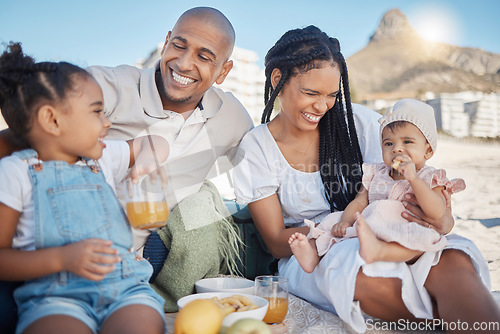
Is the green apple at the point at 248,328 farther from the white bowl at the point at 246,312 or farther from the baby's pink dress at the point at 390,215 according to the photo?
the baby's pink dress at the point at 390,215

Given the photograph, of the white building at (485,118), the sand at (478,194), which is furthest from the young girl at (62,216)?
the white building at (485,118)

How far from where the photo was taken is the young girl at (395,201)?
2205mm

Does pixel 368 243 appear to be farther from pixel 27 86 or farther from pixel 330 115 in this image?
pixel 27 86

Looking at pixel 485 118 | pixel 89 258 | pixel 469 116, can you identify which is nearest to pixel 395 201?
pixel 89 258

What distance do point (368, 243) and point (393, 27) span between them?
4377 inches

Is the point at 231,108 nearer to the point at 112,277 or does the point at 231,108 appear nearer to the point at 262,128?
the point at 262,128

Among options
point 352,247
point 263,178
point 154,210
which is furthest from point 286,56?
point 154,210

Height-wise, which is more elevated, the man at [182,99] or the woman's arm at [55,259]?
the man at [182,99]

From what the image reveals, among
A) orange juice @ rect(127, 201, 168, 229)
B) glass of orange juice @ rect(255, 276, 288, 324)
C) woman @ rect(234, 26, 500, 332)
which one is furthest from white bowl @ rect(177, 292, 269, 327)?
orange juice @ rect(127, 201, 168, 229)

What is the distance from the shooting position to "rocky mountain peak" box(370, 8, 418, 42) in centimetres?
10094

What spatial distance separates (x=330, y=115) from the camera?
3277 mm

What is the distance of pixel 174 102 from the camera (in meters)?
3.24

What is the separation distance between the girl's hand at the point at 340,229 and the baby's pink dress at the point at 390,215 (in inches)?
0.9

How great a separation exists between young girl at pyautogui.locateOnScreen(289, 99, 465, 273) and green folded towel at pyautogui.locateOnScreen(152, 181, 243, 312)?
2.20ft
